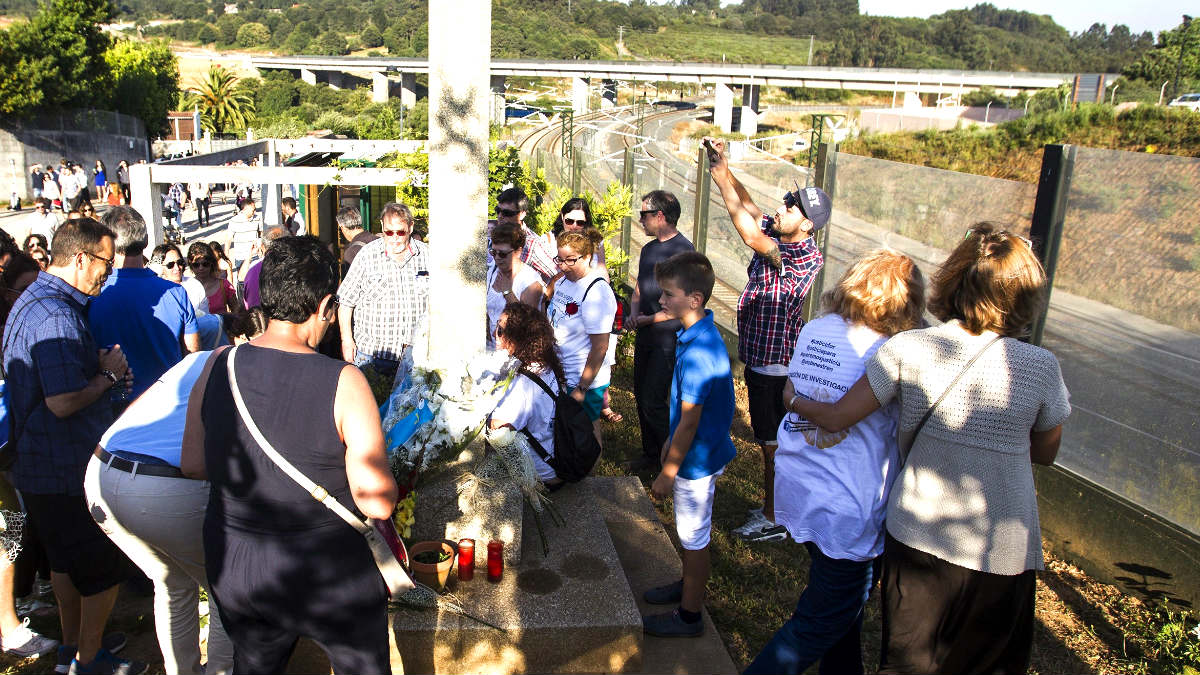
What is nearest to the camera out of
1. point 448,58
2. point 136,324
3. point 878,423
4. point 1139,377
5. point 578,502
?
point 878,423

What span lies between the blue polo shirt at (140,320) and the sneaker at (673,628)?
263cm

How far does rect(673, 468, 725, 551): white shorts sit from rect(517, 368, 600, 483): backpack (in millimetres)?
809

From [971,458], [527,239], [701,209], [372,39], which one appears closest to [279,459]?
[971,458]

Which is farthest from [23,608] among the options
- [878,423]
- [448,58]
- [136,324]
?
[878,423]

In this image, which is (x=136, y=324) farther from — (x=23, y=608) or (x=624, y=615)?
(x=624, y=615)

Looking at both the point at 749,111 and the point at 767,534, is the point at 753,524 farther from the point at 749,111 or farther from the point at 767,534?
the point at 749,111

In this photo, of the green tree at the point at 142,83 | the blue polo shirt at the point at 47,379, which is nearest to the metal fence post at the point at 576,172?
the blue polo shirt at the point at 47,379

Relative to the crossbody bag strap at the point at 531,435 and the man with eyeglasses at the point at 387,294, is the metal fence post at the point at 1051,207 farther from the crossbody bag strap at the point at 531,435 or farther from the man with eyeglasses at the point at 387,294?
the man with eyeglasses at the point at 387,294

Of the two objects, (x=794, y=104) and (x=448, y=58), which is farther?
(x=794, y=104)

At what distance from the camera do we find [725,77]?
78.6 metres

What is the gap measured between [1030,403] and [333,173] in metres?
7.74

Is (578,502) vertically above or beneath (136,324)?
beneath

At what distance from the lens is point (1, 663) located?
11.8 feet

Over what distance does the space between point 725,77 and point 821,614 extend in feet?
265
